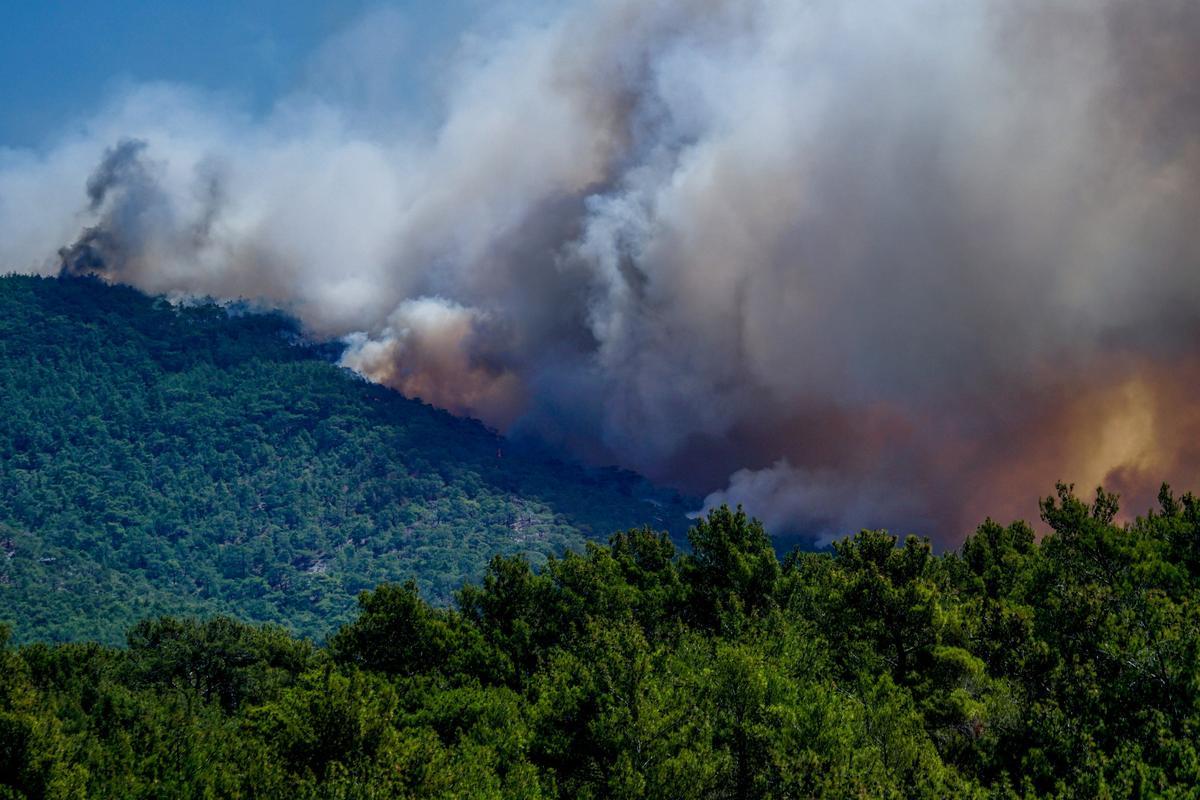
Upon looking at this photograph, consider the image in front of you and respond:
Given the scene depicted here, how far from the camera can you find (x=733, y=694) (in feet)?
244

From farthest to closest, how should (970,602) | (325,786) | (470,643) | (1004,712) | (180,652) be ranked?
(180,652) → (470,643) → (970,602) → (1004,712) → (325,786)

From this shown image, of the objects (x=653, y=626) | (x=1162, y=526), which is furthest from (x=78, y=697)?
(x=1162, y=526)

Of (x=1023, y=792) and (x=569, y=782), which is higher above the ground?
(x=1023, y=792)

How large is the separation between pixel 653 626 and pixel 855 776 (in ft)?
221

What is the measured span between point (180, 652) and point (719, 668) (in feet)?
396

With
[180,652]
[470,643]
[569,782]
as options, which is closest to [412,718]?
[569,782]

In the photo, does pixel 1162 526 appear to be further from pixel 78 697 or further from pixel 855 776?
pixel 78 697

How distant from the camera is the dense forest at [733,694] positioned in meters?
57.8

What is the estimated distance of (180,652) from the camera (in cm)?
16562

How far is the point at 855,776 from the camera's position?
180 feet

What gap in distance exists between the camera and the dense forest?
57.8m

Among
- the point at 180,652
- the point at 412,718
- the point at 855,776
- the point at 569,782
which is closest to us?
the point at 855,776

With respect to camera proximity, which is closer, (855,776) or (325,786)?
(855,776)

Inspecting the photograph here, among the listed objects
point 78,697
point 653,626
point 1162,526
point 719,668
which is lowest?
point 78,697
